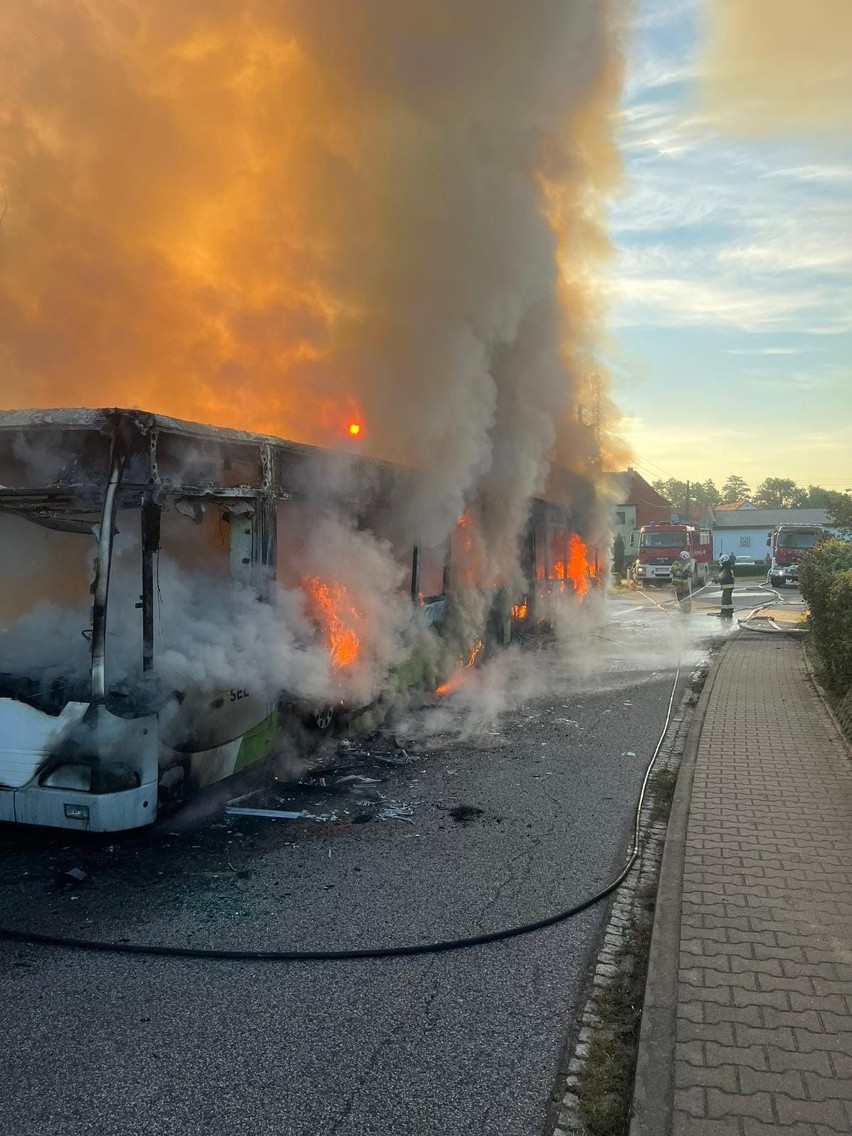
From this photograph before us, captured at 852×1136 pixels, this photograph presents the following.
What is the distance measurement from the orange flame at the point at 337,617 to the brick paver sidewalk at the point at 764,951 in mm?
2933

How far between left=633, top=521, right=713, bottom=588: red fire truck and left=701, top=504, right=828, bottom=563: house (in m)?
36.0

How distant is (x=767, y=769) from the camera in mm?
6145

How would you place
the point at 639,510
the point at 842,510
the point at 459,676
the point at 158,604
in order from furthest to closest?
the point at 639,510, the point at 842,510, the point at 459,676, the point at 158,604

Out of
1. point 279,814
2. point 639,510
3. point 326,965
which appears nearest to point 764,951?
point 326,965

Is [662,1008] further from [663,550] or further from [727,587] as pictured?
[663,550]

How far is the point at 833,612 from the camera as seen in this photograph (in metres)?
8.85

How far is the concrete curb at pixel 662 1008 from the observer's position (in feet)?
8.06

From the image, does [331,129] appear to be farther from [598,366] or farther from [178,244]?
[598,366]

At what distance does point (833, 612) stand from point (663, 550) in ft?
67.3

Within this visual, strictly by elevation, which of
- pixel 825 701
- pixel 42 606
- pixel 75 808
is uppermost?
pixel 42 606

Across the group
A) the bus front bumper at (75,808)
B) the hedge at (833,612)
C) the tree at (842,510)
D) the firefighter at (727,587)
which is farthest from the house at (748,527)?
the bus front bumper at (75,808)

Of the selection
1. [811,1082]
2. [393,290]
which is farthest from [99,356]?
[811,1082]

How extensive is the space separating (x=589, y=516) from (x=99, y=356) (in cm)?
961

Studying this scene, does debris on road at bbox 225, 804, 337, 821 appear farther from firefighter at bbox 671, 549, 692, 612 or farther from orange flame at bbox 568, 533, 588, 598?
firefighter at bbox 671, 549, 692, 612
